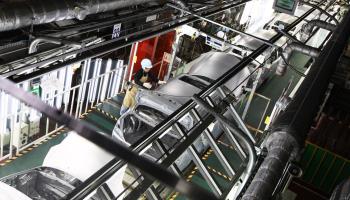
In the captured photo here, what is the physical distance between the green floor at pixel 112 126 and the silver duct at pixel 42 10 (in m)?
2.31

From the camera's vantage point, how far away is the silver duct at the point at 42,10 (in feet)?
14.7

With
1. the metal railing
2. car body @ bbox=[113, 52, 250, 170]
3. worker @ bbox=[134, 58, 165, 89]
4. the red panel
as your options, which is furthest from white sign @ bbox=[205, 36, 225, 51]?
the metal railing

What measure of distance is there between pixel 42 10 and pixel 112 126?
19.2ft

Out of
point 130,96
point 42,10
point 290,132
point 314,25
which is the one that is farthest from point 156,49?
point 290,132

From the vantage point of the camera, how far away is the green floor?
859cm

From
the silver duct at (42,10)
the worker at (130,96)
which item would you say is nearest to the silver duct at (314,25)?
the worker at (130,96)

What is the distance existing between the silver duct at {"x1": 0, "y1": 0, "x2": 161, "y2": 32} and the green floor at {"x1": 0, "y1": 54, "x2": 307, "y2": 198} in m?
2.31

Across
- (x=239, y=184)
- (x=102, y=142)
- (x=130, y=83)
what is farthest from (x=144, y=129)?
(x=102, y=142)

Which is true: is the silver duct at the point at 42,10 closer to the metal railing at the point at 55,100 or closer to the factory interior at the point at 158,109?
the factory interior at the point at 158,109

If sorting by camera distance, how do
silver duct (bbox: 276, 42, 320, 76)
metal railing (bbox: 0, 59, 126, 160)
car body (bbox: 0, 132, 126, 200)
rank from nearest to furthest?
car body (bbox: 0, 132, 126, 200) → silver duct (bbox: 276, 42, 320, 76) → metal railing (bbox: 0, 59, 126, 160)

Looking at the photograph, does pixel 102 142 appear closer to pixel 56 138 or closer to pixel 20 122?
pixel 20 122

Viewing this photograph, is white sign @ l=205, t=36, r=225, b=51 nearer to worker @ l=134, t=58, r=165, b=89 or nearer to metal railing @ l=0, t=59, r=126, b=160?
worker @ l=134, t=58, r=165, b=89

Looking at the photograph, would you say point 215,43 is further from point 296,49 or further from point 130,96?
point 296,49

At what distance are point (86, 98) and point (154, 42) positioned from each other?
3.16 m
